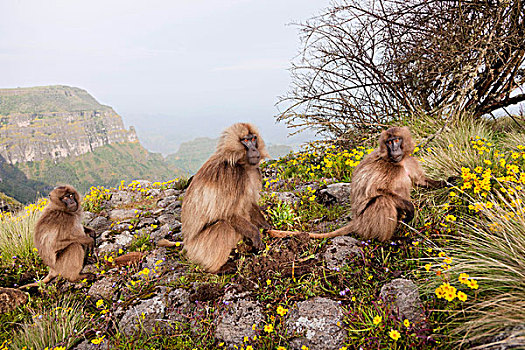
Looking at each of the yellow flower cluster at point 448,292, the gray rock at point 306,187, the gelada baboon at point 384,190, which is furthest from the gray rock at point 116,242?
the yellow flower cluster at point 448,292

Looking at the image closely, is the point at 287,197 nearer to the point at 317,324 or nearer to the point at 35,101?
the point at 317,324

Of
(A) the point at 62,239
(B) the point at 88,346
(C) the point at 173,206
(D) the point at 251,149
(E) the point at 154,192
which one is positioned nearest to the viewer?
(B) the point at 88,346

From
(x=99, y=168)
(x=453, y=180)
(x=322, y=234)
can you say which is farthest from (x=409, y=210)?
(x=99, y=168)

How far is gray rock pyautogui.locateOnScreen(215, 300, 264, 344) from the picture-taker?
9.93 feet

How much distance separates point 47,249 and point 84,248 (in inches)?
18.6

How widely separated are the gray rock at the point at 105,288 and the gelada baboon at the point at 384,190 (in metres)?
3.23

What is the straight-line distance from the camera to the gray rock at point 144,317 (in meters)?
3.37

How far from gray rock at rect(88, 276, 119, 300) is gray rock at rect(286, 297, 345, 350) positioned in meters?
2.51

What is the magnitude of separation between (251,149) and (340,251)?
1.65 meters

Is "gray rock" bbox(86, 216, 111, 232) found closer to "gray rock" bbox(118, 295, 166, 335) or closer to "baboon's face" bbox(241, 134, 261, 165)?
"gray rock" bbox(118, 295, 166, 335)

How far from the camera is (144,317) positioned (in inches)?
134

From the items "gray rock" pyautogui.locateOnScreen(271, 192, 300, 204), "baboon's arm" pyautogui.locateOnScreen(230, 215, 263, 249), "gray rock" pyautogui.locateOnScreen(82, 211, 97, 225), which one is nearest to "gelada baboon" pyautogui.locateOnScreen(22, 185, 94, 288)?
"gray rock" pyautogui.locateOnScreen(82, 211, 97, 225)

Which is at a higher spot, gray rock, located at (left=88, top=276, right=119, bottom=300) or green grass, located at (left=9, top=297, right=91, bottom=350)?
gray rock, located at (left=88, top=276, right=119, bottom=300)

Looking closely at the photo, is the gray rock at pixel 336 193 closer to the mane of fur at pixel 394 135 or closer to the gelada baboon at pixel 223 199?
the mane of fur at pixel 394 135
